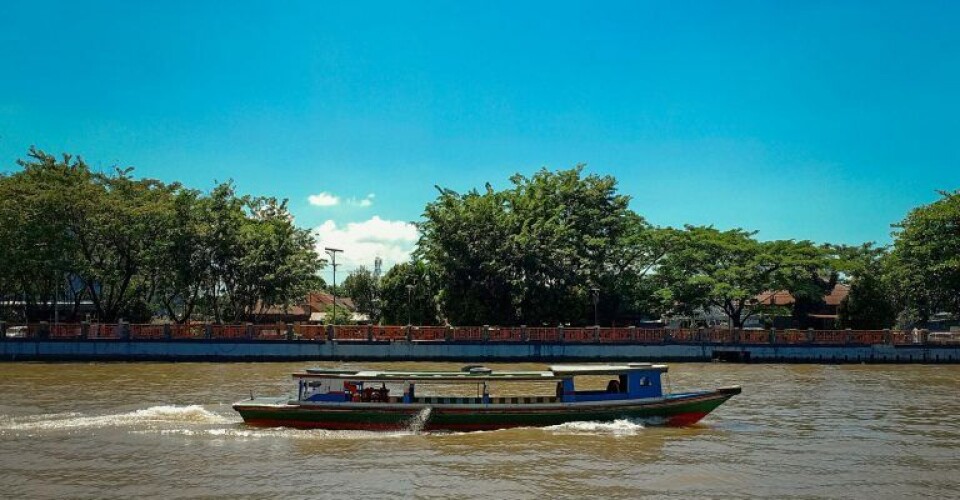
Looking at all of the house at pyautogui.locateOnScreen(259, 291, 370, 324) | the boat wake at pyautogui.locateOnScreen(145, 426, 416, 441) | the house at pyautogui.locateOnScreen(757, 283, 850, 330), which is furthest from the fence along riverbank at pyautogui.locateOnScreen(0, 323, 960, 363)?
the boat wake at pyautogui.locateOnScreen(145, 426, 416, 441)

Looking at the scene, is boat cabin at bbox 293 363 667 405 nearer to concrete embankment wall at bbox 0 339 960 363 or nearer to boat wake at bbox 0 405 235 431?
boat wake at bbox 0 405 235 431

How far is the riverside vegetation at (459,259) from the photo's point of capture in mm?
52766

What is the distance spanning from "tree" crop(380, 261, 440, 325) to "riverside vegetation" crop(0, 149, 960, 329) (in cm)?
12

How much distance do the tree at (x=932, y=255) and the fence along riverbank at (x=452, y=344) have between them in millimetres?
4405

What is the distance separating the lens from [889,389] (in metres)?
36.2

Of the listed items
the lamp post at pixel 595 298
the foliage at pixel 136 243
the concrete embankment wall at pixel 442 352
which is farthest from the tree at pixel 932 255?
the foliage at pixel 136 243

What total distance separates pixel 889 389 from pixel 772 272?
69.8ft

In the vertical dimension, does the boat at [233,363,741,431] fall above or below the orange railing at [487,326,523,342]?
below

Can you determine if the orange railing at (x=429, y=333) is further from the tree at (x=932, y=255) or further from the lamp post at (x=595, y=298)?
the tree at (x=932, y=255)

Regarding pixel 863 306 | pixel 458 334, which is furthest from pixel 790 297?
pixel 458 334

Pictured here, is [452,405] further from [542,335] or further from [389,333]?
[542,335]

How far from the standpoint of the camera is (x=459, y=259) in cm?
5575

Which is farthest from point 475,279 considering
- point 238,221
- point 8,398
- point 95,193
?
point 8,398

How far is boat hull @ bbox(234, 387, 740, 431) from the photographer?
903 inches
